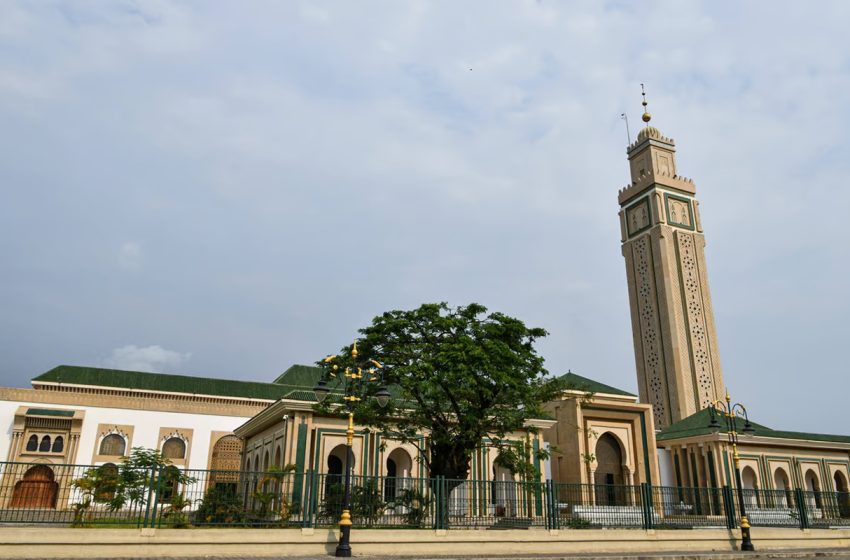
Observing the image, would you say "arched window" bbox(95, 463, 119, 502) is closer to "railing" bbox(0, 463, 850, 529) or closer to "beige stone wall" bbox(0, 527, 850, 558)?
"railing" bbox(0, 463, 850, 529)

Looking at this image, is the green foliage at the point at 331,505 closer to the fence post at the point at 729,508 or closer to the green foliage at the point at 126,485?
the green foliage at the point at 126,485

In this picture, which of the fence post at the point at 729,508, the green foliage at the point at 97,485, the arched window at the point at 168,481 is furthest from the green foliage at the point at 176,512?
the fence post at the point at 729,508

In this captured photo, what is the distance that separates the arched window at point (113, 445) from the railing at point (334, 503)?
2443 centimetres

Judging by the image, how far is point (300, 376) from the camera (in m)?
50.1

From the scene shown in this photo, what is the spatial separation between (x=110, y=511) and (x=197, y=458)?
2753 cm

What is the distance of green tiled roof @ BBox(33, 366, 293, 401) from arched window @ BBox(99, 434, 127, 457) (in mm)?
3277

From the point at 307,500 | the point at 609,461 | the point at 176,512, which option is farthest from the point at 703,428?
the point at 176,512

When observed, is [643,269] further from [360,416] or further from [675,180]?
[360,416]

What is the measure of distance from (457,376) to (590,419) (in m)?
16.2

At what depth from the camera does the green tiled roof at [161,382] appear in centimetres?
4319

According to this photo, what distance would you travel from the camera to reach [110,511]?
54.7ft

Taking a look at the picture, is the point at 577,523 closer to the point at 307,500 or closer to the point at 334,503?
the point at 334,503

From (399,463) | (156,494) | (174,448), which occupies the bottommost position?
(156,494)

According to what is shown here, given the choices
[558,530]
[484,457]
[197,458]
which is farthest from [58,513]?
[197,458]
